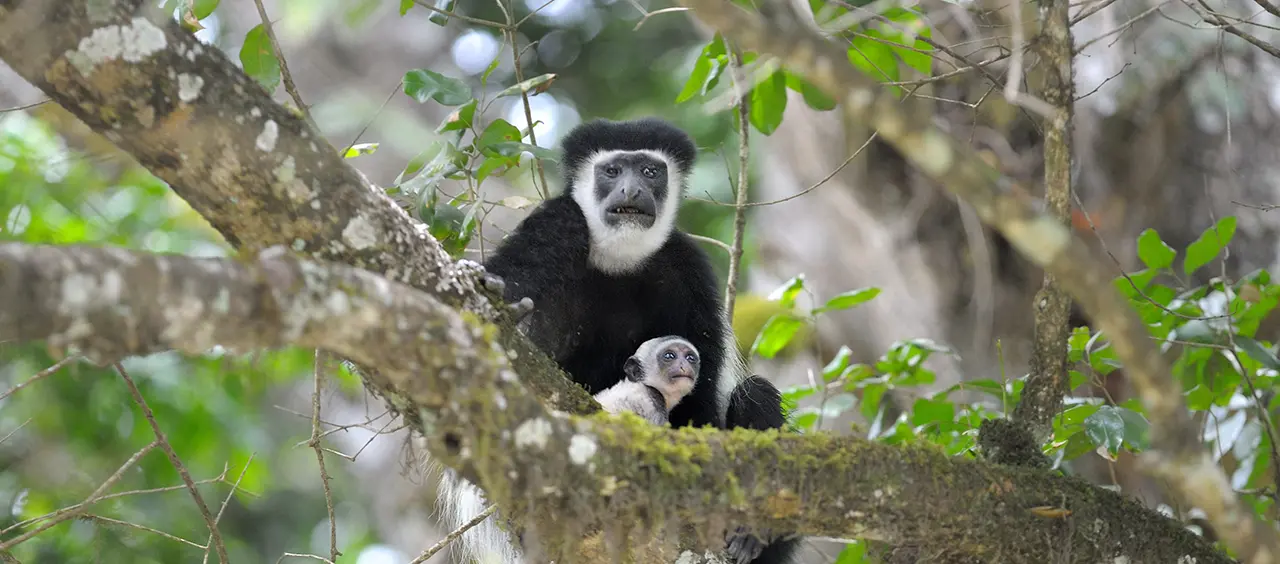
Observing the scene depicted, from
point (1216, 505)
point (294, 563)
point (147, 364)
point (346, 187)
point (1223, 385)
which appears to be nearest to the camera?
point (1216, 505)

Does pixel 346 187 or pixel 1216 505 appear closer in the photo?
pixel 1216 505

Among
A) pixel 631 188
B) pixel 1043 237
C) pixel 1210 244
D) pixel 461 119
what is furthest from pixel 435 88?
pixel 1210 244

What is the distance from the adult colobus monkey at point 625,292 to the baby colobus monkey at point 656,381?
0.11 metres

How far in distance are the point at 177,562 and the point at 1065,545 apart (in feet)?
8.93

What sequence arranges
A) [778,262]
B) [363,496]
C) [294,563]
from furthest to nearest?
[363,496], [294,563], [778,262]

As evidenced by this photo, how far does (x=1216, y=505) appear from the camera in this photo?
1.36 meters

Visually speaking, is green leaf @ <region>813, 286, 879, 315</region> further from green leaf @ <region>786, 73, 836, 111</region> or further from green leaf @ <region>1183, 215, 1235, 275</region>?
green leaf @ <region>1183, 215, 1235, 275</region>

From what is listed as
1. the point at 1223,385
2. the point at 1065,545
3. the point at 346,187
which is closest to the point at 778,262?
the point at 1223,385

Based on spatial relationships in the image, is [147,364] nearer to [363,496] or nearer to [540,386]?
[540,386]

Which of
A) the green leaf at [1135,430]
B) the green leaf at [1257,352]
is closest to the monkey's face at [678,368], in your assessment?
the green leaf at [1135,430]

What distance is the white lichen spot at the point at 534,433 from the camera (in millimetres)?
1504

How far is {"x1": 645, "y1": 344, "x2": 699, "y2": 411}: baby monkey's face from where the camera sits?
9.07 feet

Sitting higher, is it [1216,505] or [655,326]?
[655,326]

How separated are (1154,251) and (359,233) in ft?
6.13
